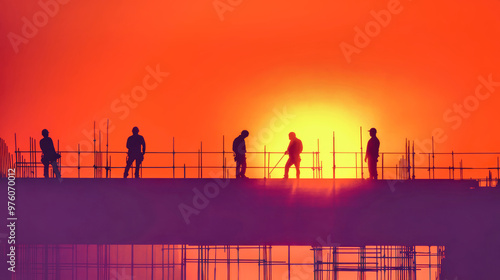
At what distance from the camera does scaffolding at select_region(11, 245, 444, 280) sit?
35750mm

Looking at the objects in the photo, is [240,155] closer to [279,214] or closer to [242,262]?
[279,214]

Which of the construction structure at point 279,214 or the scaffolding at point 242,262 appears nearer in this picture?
the construction structure at point 279,214

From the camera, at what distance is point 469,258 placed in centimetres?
2923

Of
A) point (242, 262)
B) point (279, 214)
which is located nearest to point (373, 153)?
point (279, 214)

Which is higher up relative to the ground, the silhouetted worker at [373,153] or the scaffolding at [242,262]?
the silhouetted worker at [373,153]

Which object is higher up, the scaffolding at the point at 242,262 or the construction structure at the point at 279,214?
the construction structure at the point at 279,214

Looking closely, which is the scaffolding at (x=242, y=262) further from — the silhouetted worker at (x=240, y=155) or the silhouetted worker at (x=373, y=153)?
the silhouetted worker at (x=240, y=155)

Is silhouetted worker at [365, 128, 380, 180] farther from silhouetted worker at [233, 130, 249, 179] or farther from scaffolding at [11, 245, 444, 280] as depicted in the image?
scaffolding at [11, 245, 444, 280]

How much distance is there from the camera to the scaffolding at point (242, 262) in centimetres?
3575

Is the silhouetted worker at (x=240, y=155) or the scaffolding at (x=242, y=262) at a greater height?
the silhouetted worker at (x=240, y=155)

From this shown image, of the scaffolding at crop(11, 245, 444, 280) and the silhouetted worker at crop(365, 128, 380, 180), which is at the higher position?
the silhouetted worker at crop(365, 128, 380, 180)

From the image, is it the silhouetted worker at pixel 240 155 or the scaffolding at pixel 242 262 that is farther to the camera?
the scaffolding at pixel 242 262

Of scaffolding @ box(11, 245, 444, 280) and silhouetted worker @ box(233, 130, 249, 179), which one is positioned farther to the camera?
scaffolding @ box(11, 245, 444, 280)

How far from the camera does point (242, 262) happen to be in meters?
36.2
